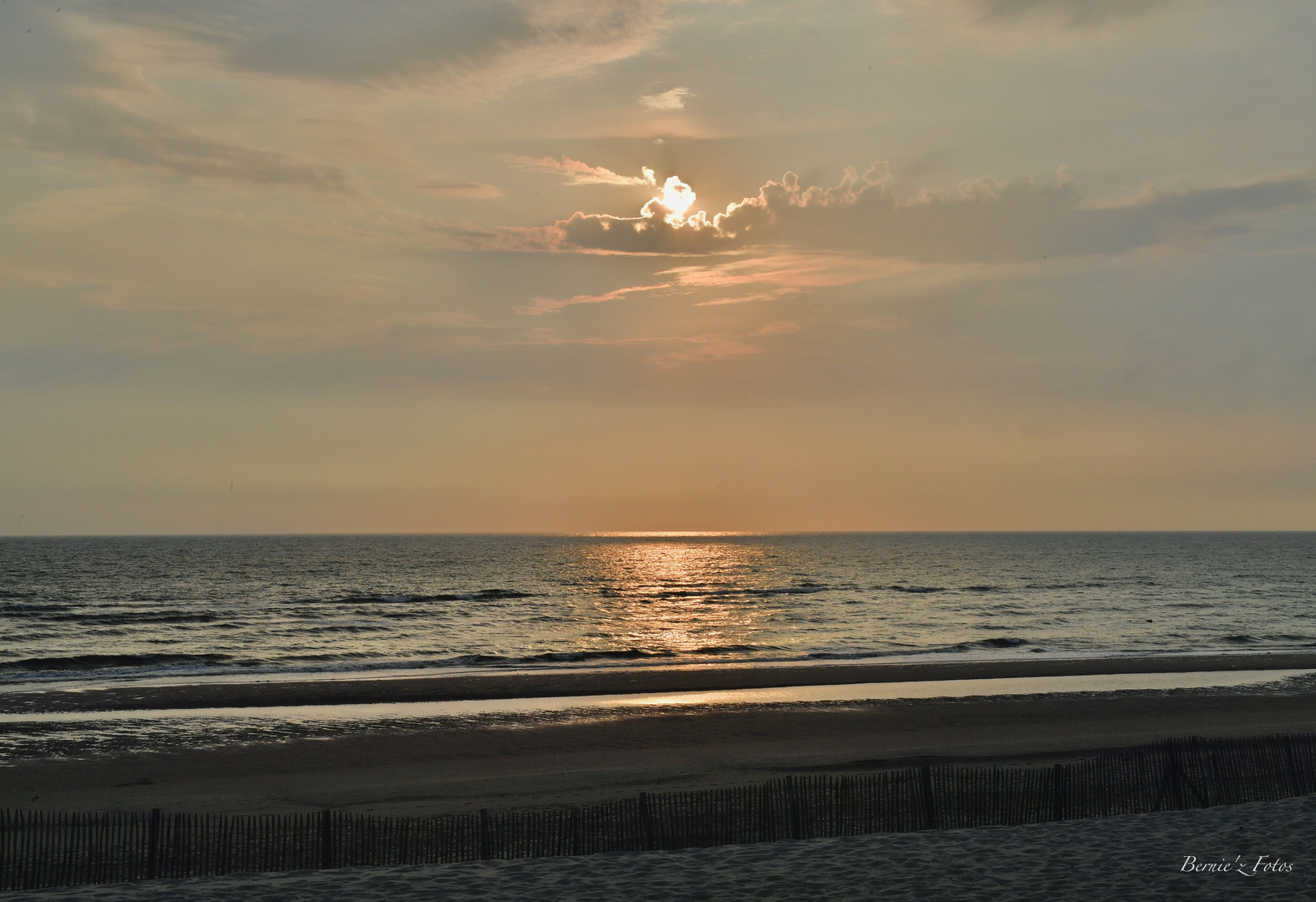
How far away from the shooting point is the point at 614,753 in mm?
27344

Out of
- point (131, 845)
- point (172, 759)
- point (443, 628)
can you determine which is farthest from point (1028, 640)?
point (131, 845)

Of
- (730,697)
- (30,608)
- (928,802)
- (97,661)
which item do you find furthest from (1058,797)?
(30,608)

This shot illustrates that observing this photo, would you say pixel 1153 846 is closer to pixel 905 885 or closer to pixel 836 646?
pixel 905 885

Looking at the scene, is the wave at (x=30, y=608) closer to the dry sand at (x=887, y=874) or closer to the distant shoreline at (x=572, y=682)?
the distant shoreline at (x=572, y=682)

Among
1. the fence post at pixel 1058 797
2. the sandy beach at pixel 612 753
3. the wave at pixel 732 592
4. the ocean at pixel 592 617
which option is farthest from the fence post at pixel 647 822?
the wave at pixel 732 592

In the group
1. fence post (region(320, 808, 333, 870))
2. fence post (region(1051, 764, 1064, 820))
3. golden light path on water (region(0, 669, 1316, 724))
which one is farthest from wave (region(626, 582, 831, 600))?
fence post (region(320, 808, 333, 870))

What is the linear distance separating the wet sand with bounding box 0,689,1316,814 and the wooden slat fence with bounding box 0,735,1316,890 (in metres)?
4.24

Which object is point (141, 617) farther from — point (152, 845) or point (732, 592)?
point (152, 845)

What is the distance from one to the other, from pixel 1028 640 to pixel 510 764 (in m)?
41.6

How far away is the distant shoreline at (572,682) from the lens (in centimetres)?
3650

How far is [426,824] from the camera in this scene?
54.4 feet

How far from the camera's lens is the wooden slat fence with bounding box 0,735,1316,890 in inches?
607

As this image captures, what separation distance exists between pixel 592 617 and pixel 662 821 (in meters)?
59.1

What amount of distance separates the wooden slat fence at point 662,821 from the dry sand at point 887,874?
3.41 ft
